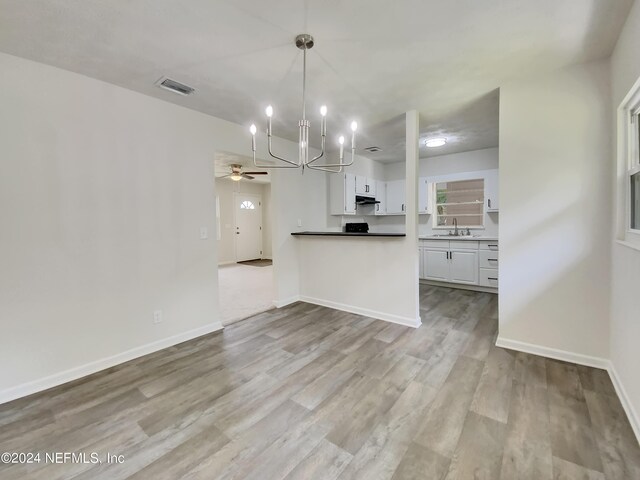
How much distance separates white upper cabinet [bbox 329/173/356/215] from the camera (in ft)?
15.8

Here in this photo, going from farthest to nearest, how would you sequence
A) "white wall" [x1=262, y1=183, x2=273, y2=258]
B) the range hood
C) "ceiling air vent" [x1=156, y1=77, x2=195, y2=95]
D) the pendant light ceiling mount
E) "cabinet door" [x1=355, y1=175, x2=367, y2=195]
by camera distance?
"white wall" [x1=262, y1=183, x2=273, y2=258], the range hood, "cabinet door" [x1=355, y1=175, x2=367, y2=195], "ceiling air vent" [x1=156, y1=77, x2=195, y2=95], the pendant light ceiling mount

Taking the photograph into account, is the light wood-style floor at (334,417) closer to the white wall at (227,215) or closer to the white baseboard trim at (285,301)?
the white baseboard trim at (285,301)

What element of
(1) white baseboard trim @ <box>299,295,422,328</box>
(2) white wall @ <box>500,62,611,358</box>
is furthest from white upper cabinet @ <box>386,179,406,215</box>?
(2) white wall @ <box>500,62,611,358</box>

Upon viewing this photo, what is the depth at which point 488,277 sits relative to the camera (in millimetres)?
4496

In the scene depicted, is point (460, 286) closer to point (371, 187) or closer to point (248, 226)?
point (371, 187)

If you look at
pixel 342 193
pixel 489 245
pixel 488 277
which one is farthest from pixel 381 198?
pixel 488 277

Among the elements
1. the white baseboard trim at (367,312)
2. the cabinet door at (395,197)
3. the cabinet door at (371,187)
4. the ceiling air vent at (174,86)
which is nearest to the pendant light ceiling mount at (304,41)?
the ceiling air vent at (174,86)

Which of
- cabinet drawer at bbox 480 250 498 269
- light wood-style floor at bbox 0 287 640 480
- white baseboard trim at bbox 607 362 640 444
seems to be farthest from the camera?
cabinet drawer at bbox 480 250 498 269

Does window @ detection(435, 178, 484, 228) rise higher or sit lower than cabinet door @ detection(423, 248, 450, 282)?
higher

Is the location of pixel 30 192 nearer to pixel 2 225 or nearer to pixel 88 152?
pixel 2 225

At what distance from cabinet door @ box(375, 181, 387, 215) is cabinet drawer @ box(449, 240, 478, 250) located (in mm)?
1590

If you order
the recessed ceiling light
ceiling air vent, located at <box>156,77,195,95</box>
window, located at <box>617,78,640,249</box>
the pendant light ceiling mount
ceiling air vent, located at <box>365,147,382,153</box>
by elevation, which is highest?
ceiling air vent, located at <box>365,147,382,153</box>

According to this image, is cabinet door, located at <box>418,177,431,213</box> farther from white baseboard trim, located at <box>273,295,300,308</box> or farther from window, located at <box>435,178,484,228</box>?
white baseboard trim, located at <box>273,295,300,308</box>

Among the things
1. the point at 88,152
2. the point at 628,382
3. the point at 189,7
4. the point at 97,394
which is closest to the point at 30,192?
the point at 88,152
